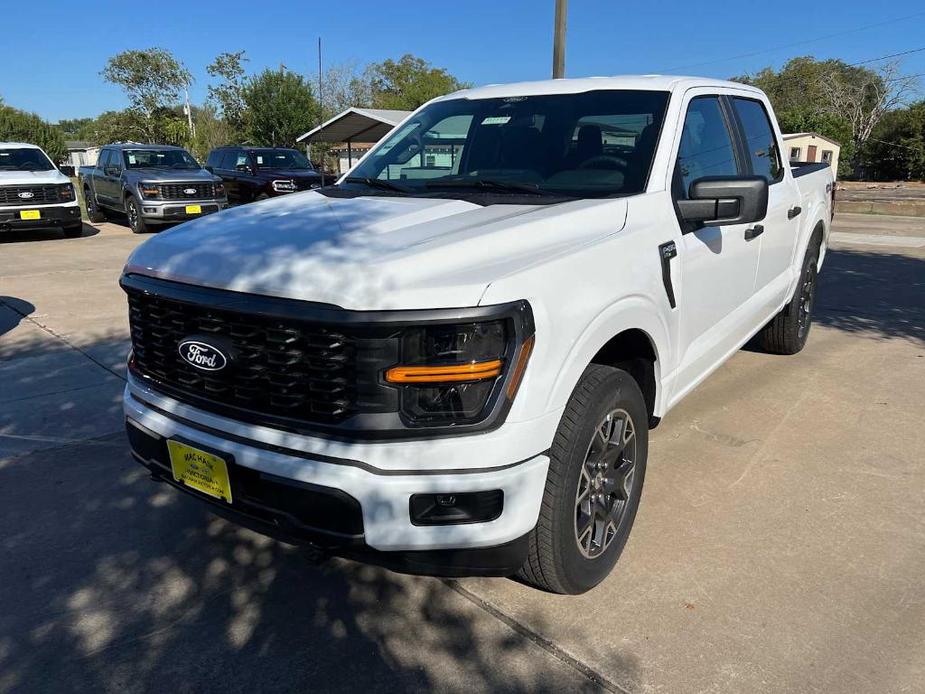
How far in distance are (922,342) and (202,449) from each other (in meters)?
6.22

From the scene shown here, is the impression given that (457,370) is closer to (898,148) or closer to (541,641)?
(541,641)

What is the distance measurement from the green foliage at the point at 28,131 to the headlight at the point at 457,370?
65.3 meters

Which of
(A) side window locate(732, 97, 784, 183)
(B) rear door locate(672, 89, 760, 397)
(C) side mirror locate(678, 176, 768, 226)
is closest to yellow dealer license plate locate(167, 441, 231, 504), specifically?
(B) rear door locate(672, 89, 760, 397)

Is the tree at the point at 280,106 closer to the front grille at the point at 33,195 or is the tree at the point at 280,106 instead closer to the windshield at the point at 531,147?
the front grille at the point at 33,195

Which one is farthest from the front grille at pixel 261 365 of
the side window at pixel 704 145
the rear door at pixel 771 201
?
the rear door at pixel 771 201

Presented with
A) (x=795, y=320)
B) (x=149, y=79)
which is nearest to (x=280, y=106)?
(x=149, y=79)

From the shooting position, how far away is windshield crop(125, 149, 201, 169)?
14.4 meters

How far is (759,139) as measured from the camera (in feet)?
14.6

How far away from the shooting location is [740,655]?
243cm

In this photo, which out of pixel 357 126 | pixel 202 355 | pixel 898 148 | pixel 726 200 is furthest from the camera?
pixel 898 148

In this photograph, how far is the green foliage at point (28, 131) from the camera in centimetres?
5853

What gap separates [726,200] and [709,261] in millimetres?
405

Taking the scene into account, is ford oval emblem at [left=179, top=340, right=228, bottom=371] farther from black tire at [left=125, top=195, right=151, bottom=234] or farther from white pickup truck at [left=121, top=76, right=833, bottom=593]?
black tire at [left=125, top=195, right=151, bottom=234]

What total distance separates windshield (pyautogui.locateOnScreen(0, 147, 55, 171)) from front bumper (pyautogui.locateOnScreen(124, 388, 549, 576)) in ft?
44.3
